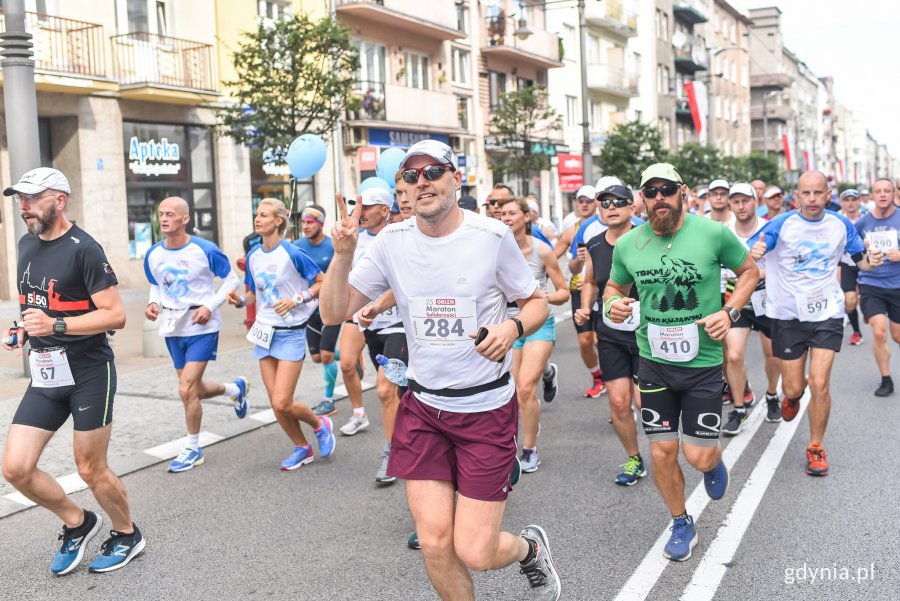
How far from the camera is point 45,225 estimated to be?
4801 millimetres

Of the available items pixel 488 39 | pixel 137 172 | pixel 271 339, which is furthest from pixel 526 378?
pixel 488 39

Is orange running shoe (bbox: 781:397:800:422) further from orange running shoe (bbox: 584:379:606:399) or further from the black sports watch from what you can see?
the black sports watch

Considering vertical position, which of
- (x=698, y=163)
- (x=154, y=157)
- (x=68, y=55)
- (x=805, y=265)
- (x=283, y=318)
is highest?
(x=68, y=55)

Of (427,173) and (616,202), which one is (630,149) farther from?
(427,173)

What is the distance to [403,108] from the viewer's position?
2958 centimetres

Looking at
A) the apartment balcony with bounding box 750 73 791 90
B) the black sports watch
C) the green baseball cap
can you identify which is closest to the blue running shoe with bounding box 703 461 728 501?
the green baseball cap

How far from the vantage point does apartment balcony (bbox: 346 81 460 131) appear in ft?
92.3

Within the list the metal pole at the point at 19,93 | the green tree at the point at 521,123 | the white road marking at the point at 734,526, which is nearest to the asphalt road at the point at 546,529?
the white road marking at the point at 734,526

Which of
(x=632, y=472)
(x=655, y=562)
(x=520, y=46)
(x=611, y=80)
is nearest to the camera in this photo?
(x=655, y=562)

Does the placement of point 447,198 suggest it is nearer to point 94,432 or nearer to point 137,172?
point 94,432

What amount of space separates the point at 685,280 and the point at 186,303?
12.2 feet

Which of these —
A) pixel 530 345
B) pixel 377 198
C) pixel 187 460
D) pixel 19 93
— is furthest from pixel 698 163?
pixel 187 460

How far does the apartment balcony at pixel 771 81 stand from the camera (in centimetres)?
8175

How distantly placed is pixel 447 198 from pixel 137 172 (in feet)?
60.3
